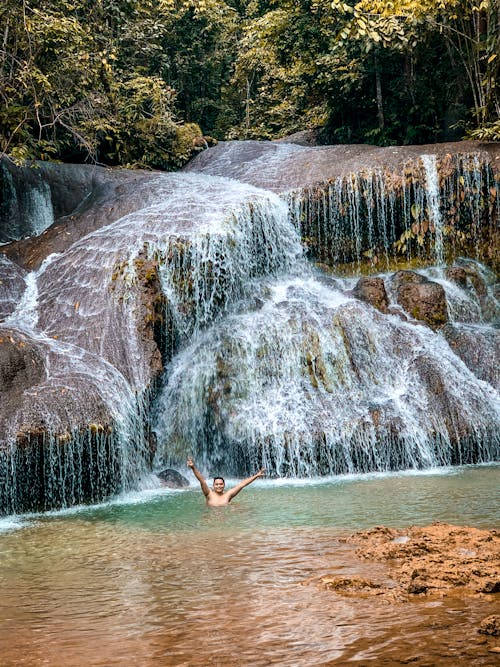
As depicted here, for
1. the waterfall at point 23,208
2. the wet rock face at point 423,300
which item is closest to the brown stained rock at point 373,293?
the wet rock face at point 423,300

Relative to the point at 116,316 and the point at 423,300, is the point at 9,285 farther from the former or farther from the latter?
the point at 423,300

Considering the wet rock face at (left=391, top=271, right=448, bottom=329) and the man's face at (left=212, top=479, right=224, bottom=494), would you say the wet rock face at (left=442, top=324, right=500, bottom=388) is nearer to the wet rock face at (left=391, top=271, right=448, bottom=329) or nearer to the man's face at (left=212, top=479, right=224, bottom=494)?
the wet rock face at (left=391, top=271, right=448, bottom=329)

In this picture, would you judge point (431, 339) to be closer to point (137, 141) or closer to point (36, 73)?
point (36, 73)

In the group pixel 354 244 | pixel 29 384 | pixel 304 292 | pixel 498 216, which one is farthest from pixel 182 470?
pixel 498 216

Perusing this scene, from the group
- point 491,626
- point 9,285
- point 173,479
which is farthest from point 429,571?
point 9,285

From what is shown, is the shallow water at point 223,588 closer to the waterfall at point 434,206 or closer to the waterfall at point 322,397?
the waterfall at point 322,397

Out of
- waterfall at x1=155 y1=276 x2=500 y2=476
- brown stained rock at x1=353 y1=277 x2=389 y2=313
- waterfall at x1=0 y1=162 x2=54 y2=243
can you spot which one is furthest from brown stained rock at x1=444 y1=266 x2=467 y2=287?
waterfall at x1=0 y1=162 x2=54 y2=243

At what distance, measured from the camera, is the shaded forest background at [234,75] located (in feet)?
48.1

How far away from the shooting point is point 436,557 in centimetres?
514

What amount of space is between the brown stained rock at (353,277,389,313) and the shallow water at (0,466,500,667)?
557 centimetres

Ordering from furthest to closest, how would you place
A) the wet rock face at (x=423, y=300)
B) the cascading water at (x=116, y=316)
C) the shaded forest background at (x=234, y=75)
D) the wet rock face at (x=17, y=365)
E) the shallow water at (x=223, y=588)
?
the shaded forest background at (x=234, y=75) < the wet rock face at (x=423, y=300) < the wet rock face at (x=17, y=365) < the cascading water at (x=116, y=316) < the shallow water at (x=223, y=588)

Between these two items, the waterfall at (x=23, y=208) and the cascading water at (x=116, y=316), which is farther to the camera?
the waterfall at (x=23, y=208)

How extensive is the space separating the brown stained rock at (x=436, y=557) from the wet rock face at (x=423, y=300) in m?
8.11

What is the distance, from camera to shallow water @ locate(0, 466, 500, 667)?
12.3ft
